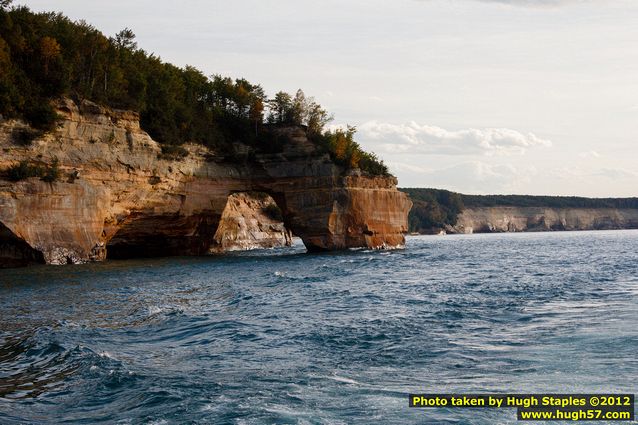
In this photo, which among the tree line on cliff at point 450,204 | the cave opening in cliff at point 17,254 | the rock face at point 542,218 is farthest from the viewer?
A: the rock face at point 542,218

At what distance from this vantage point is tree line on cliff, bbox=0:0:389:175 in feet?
139

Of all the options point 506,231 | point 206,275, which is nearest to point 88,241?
point 206,275

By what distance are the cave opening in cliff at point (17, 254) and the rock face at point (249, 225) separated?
25.2m

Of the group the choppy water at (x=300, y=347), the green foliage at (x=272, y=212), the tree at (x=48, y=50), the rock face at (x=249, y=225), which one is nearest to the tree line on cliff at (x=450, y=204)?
the green foliage at (x=272, y=212)

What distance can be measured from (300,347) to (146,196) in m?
34.1

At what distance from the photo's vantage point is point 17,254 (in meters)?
39.7

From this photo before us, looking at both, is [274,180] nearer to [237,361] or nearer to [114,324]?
[114,324]

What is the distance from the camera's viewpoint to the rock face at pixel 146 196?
39625 mm

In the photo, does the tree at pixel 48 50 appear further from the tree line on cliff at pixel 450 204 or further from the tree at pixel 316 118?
the tree line on cliff at pixel 450 204

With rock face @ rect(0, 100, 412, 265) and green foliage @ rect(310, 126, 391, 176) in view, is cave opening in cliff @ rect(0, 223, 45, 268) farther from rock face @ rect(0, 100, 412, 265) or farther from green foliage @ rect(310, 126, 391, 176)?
green foliage @ rect(310, 126, 391, 176)

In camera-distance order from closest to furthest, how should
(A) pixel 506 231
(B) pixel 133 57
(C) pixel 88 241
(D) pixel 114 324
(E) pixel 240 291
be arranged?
(D) pixel 114 324 < (E) pixel 240 291 < (C) pixel 88 241 < (B) pixel 133 57 < (A) pixel 506 231

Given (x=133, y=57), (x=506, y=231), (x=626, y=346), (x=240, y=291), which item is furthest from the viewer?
(x=506, y=231)

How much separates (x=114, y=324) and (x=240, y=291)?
9.08 m

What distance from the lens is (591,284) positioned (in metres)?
29.0
